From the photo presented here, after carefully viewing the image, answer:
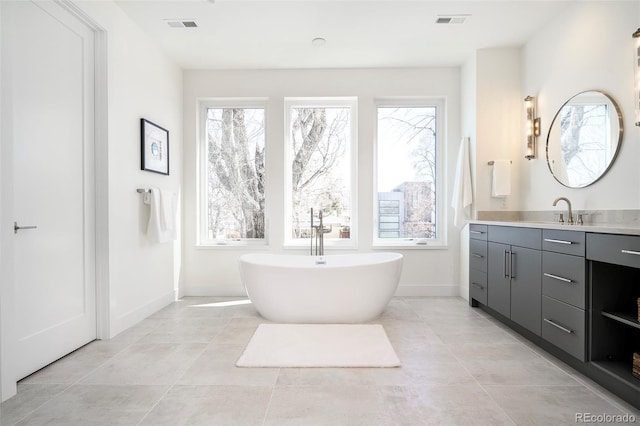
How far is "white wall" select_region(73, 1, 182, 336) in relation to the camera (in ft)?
8.95

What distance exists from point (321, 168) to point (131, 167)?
2.02 m

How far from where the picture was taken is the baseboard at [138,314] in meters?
2.74

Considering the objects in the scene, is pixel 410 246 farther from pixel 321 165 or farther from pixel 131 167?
pixel 131 167

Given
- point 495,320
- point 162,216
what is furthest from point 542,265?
point 162,216

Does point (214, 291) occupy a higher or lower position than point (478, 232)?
lower

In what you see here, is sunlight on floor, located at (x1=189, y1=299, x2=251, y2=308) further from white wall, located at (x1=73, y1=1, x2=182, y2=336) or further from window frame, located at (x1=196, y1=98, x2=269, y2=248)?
window frame, located at (x1=196, y1=98, x2=269, y2=248)

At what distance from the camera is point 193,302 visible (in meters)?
3.76

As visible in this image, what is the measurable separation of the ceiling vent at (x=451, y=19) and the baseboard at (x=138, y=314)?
3.65 meters

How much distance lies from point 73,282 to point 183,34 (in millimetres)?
2346

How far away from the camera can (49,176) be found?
7.27ft

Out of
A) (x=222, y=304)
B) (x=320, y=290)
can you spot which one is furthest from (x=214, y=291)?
(x=320, y=290)

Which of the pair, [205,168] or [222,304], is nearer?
[222,304]

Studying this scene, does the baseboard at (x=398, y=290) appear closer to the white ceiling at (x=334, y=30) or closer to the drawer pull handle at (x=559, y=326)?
the drawer pull handle at (x=559, y=326)

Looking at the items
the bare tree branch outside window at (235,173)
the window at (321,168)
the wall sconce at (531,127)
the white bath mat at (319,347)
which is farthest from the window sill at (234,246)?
the wall sconce at (531,127)
